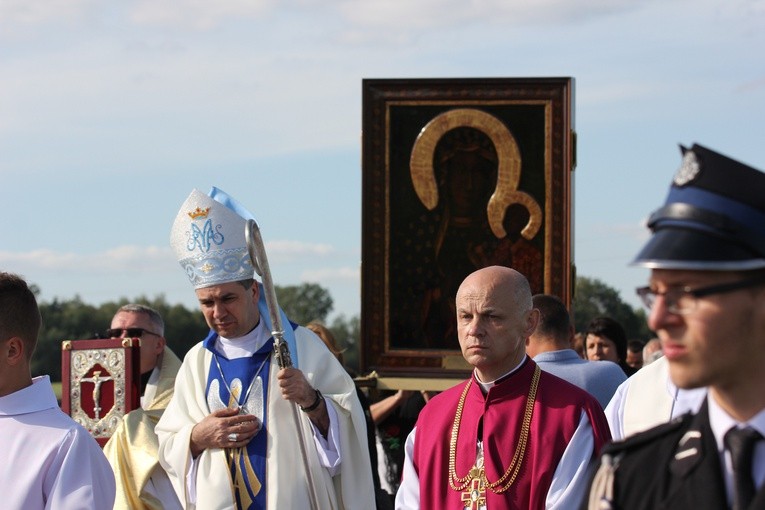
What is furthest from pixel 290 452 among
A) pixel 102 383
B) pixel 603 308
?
pixel 603 308

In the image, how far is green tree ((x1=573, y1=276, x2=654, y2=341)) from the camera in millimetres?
51906

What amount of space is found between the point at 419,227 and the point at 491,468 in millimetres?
4141

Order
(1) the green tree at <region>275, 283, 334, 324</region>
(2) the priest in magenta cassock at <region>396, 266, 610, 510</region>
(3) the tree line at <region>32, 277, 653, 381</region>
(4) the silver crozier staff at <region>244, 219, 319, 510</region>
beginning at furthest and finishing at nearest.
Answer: (1) the green tree at <region>275, 283, 334, 324</region>
(3) the tree line at <region>32, 277, 653, 381</region>
(4) the silver crozier staff at <region>244, 219, 319, 510</region>
(2) the priest in magenta cassock at <region>396, 266, 610, 510</region>

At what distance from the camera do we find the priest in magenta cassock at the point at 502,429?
5.25 metres

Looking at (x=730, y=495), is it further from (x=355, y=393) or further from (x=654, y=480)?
(x=355, y=393)

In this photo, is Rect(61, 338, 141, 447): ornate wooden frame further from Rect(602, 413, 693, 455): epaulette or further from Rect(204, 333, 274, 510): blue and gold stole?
Rect(602, 413, 693, 455): epaulette

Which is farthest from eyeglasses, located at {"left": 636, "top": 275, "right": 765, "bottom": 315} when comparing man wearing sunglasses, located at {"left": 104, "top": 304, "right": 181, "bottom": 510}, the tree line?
the tree line

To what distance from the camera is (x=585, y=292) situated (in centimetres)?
6303

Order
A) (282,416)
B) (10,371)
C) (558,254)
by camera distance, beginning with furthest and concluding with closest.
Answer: (558,254), (282,416), (10,371)

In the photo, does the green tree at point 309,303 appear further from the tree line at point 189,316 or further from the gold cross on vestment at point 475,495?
the gold cross on vestment at point 475,495

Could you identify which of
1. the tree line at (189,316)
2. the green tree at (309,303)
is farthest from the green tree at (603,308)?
the green tree at (309,303)

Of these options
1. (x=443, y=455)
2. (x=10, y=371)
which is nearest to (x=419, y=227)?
(x=443, y=455)

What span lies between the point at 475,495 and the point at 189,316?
47.8m

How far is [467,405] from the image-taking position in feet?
18.2
